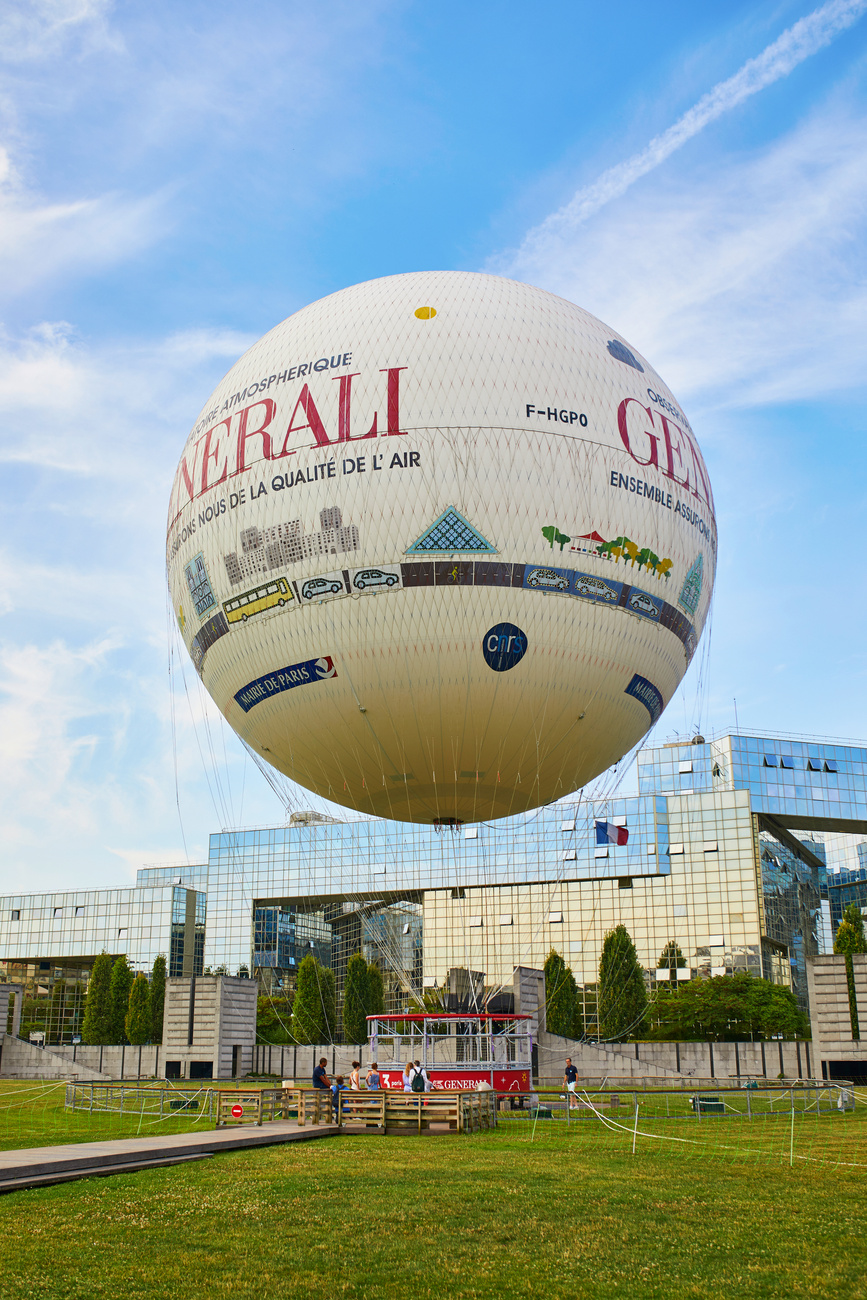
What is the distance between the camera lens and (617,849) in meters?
107

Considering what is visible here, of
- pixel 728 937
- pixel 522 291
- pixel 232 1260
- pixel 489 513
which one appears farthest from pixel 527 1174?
pixel 728 937

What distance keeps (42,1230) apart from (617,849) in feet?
323

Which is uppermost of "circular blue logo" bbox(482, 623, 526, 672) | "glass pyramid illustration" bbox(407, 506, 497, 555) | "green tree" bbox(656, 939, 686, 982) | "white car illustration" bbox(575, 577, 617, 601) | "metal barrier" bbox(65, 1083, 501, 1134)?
"glass pyramid illustration" bbox(407, 506, 497, 555)

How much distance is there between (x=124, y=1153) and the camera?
17.3m

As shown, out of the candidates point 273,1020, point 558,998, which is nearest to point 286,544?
point 558,998

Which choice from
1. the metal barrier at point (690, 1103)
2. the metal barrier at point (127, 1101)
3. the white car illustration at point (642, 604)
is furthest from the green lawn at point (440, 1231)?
the metal barrier at point (127, 1101)

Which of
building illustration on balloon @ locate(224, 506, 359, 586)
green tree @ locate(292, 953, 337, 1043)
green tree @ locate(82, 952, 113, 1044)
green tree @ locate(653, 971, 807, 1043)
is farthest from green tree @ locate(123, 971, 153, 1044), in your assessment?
building illustration on balloon @ locate(224, 506, 359, 586)

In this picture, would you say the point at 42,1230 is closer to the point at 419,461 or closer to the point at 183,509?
the point at 419,461

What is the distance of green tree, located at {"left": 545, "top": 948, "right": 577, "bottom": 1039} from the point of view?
2876 inches

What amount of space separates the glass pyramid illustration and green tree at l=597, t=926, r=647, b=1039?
60.7 m

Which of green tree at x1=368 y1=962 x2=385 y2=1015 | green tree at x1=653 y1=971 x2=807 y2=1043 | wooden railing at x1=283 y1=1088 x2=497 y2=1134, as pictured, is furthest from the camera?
green tree at x1=368 y1=962 x2=385 y2=1015

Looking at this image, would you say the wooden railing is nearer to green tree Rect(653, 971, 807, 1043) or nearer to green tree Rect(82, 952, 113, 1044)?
green tree Rect(653, 971, 807, 1043)

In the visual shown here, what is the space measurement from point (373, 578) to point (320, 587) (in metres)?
1.21

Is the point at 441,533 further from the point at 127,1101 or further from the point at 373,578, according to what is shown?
the point at 127,1101
